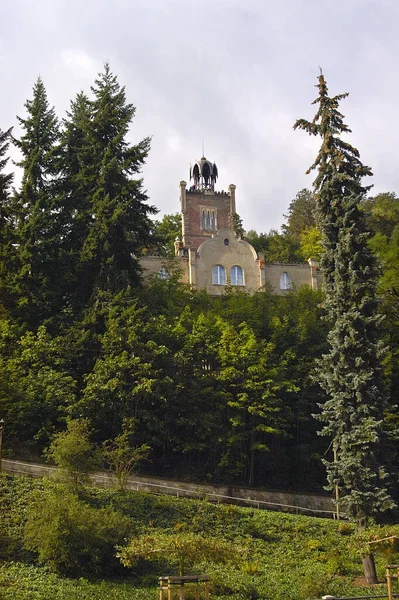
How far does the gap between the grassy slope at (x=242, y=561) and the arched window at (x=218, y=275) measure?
22.2 metres

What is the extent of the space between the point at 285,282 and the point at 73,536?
3115 cm

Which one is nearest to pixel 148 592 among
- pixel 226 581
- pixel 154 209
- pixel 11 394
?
pixel 226 581

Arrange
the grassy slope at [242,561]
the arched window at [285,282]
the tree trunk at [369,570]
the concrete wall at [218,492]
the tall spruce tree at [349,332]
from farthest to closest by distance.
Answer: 1. the arched window at [285,282]
2. the concrete wall at [218,492]
3. the tall spruce tree at [349,332]
4. the tree trunk at [369,570]
5. the grassy slope at [242,561]

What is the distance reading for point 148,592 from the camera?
18.4 metres

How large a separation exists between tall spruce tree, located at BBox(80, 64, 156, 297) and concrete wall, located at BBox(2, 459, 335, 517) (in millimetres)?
9207

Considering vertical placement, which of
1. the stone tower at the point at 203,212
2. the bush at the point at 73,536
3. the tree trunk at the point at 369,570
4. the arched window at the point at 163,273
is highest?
the stone tower at the point at 203,212

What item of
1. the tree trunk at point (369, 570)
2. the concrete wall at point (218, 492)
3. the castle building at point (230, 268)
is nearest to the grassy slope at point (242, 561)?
the tree trunk at point (369, 570)

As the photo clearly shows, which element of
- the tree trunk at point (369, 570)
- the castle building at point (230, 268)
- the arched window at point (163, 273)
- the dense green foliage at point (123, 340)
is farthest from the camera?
the castle building at point (230, 268)

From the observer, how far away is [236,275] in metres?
47.1

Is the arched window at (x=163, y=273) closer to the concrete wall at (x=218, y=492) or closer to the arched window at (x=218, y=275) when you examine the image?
the arched window at (x=218, y=275)

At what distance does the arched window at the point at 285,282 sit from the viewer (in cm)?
4856

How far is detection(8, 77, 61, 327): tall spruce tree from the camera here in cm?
3325

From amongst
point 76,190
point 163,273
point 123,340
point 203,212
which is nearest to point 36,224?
point 76,190

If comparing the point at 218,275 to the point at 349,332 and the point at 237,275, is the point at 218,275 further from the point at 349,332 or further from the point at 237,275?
the point at 349,332
